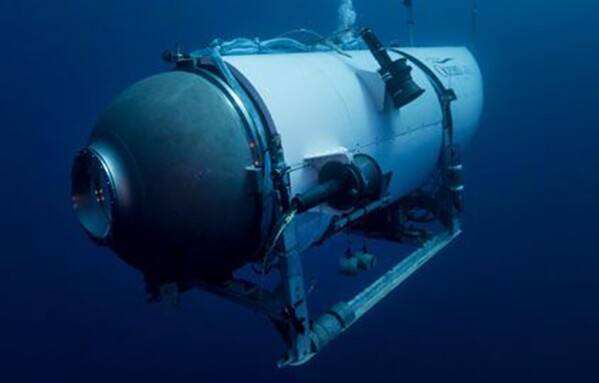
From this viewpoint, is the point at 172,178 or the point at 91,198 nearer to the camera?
the point at 172,178

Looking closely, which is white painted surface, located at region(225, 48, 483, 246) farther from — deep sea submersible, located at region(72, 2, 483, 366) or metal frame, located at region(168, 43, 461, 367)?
metal frame, located at region(168, 43, 461, 367)

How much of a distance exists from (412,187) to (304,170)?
180 centimetres

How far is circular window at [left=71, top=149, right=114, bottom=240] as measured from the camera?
7.63 feet

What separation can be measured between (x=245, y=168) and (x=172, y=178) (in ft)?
1.09

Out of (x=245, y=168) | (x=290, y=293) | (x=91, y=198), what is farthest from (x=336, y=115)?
(x=91, y=198)

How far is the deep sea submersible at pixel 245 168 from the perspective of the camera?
216 cm

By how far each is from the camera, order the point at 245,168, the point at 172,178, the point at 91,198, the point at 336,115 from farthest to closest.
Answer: the point at 336,115, the point at 91,198, the point at 245,168, the point at 172,178

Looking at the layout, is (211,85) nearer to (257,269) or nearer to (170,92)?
(170,92)

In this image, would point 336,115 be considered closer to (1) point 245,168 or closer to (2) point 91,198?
(1) point 245,168

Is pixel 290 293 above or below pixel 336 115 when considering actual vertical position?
below

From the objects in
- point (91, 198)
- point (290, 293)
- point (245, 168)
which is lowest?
point (290, 293)

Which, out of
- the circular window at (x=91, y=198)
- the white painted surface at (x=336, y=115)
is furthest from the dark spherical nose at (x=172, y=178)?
the white painted surface at (x=336, y=115)

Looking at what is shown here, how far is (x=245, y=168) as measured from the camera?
2240mm

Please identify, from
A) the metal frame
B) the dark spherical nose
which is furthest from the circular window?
the metal frame
